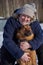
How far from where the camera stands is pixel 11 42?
365 cm

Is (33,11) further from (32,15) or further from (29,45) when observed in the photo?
(29,45)

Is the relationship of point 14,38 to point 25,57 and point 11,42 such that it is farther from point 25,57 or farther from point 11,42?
point 25,57

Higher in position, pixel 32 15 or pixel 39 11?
pixel 32 15

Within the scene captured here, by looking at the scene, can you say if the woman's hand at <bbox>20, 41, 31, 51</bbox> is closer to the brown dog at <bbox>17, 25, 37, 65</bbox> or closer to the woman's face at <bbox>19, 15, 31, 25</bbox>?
the brown dog at <bbox>17, 25, 37, 65</bbox>

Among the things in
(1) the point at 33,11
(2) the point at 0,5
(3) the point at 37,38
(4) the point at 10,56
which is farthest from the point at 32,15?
(2) the point at 0,5

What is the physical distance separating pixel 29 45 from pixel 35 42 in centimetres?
9

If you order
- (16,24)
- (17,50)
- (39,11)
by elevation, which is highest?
(16,24)

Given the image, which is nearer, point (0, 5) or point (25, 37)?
point (25, 37)

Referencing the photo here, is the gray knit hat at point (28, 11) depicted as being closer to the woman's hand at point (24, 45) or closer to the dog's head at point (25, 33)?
the dog's head at point (25, 33)

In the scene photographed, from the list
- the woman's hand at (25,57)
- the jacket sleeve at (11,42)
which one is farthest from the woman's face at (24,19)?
the woman's hand at (25,57)

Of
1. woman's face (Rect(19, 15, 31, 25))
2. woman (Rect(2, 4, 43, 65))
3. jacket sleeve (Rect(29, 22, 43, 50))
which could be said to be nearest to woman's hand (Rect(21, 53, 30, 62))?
woman (Rect(2, 4, 43, 65))

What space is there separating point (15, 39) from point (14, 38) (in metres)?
0.02

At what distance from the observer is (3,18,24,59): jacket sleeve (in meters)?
3.62

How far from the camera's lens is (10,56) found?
12.2ft
